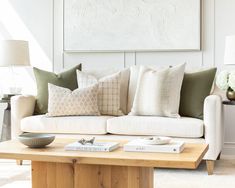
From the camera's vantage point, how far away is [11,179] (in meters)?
3.69

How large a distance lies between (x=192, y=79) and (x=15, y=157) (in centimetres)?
212

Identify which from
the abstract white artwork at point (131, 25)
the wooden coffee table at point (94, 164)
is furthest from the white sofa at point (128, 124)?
the wooden coffee table at point (94, 164)

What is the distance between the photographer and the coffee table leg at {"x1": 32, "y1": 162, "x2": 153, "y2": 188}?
103 inches

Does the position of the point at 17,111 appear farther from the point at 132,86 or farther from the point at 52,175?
the point at 52,175

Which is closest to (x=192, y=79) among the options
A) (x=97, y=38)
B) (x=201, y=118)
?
(x=201, y=118)

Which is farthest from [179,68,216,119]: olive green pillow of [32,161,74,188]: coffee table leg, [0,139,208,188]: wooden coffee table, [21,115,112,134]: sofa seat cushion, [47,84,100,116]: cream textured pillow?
[32,161,74,188]: coffee table leg

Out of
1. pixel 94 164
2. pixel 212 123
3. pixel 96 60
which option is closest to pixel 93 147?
pixel 94 164

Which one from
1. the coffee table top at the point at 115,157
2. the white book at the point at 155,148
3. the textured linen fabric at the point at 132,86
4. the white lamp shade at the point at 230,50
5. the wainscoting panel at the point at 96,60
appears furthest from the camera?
the wainscoting panel at the point at 96,60

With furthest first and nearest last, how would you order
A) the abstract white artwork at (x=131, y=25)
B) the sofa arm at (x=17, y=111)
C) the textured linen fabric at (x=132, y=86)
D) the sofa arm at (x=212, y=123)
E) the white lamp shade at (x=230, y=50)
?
the abstract white artwork at (x=131, y=25)
the textured linen fabric at (x=132, y=86)
the sofa arm at (x=17, y=111)
the white lamp shade at (x=230, y=50)
the sofa arm at (x=212, y=123)

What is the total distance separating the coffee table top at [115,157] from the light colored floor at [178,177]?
82 centimetres

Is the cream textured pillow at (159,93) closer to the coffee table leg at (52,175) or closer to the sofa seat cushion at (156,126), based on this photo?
the sofa seat cushion at (156,126)

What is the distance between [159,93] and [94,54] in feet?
4.19

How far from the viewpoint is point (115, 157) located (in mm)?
2445

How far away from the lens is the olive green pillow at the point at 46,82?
4.54m
